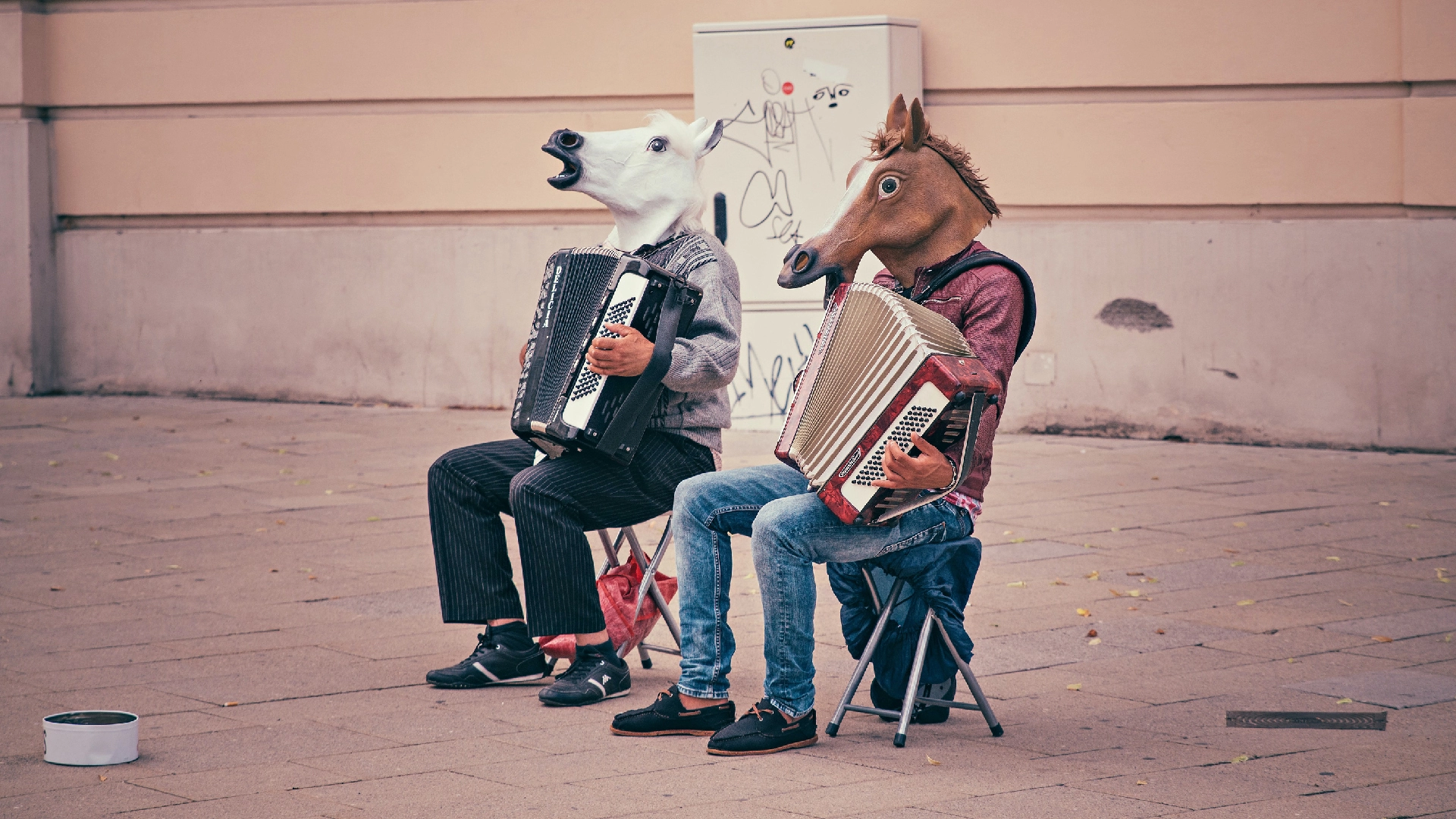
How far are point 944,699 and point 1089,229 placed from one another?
5.21 meters

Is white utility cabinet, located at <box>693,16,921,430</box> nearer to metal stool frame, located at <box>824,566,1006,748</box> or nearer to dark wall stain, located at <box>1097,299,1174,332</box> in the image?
dark wall stain, located at <box>1097,299,1174,332</box>

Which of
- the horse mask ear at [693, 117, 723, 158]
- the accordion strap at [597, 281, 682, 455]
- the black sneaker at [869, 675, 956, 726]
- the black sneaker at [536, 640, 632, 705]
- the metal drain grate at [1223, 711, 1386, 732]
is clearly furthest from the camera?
the horse mask ear at [693, 117, 723, 158]

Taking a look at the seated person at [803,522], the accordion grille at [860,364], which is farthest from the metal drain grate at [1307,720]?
the accordion grille at [860,364]

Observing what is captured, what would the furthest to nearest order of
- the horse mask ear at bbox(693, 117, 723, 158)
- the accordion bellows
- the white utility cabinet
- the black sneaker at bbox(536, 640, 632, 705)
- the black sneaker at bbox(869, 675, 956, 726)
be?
1. the white utility cabinet
2. the horse mask ear at bbox(693, 117, 723, 158)
3. the black sneaker at bbox(536, 640, 632, 705)
4. the black sneaker at bbox(869, 675, 956, 726)
5. the accordion bellows

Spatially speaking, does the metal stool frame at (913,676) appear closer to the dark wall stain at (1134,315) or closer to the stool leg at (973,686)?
the stool leg at (973,686)

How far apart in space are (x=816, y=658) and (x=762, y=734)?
38.7 inches

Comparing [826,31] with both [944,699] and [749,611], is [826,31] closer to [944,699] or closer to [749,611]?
[749,611]

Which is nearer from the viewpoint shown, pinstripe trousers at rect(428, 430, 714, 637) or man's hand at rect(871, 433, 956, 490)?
man's hand at rect(871, 433, 956, 490)

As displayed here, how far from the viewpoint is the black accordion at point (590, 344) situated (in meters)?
4.57

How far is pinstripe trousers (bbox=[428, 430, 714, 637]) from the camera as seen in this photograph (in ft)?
15.5

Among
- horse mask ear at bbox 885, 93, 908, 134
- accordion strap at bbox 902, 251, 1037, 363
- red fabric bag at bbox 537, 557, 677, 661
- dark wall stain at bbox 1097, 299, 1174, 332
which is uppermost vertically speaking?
horse mask ear at bbox 885, 93, 908, 134

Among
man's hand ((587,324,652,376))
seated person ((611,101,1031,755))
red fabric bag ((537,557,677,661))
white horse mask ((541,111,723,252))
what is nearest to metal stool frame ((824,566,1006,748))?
seated person ((611,101,1031,755))

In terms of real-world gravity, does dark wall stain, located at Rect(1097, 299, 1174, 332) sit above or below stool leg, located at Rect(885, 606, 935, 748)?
above

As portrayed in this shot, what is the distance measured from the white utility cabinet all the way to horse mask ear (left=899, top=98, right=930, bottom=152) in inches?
186
